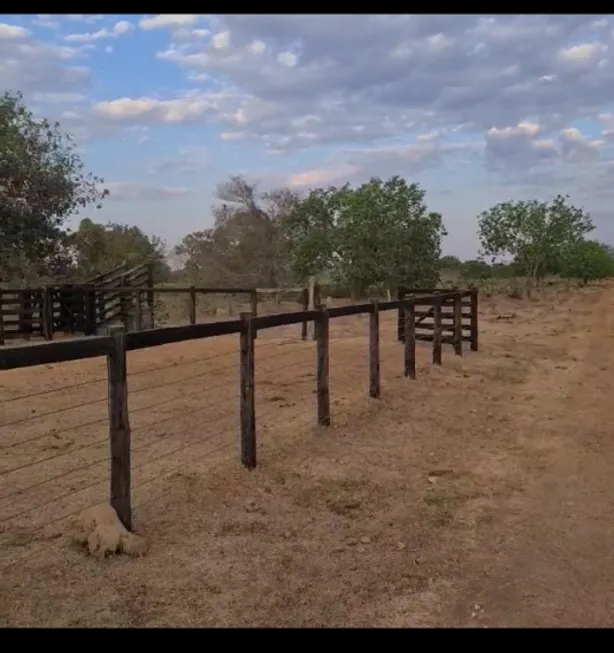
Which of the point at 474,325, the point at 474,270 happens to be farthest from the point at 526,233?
the point at 474,325

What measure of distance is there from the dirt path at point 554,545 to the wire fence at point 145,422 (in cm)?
211

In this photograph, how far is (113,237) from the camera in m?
34.8

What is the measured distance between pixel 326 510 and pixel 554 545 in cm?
148

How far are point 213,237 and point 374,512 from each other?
3884cm

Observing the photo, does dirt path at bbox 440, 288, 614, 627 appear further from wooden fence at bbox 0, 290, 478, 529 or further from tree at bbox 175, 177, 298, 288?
tree at bbox 175, 177, 298, 288

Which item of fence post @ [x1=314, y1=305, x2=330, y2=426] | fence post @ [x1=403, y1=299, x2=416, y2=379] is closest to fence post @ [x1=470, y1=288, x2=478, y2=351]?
fence post @ [x1=403, y1=299, x2=416, y2=379]

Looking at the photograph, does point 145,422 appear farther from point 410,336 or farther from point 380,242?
point 380,242

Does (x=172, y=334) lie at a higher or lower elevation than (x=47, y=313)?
higher

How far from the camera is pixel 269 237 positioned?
40250mm

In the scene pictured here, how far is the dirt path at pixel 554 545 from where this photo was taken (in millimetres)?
3203

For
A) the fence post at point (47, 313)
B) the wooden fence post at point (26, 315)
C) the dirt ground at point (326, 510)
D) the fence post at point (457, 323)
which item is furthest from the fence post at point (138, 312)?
the fence post at point (457, 323)
